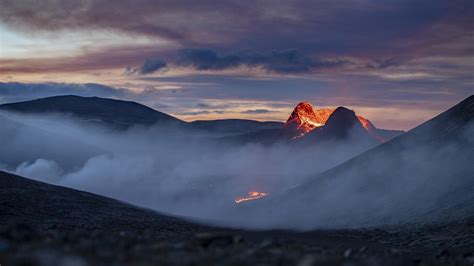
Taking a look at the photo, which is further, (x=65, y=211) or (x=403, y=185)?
(x=403, y=185)

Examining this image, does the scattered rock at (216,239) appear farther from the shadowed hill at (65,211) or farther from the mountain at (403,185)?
the mountain at (403,185)

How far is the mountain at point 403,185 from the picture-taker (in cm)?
9575

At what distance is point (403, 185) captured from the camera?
12762 cm

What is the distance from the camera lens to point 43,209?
238ft

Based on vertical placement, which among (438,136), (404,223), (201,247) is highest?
(438,136)

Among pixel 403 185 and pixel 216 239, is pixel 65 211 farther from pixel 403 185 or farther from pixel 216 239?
pixel 403 185

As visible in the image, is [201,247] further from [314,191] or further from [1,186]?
[314,191]

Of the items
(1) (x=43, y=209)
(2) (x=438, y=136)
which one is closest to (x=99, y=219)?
(1) (x=43, y=209)

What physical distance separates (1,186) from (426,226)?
195 feet

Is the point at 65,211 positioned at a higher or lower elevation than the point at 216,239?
lower

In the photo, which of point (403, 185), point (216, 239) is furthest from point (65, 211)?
point (403, 185)

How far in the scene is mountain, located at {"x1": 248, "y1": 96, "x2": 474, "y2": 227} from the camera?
95750mm

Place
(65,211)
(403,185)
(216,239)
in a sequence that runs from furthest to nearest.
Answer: (403,185) → (65,211) → (216,239)

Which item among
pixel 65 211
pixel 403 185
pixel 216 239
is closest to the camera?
pixel 216 239
